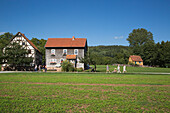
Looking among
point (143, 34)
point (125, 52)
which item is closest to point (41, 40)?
point (125, 52)

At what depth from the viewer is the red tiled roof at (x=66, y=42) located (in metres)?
45.2

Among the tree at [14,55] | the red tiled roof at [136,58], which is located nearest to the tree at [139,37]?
the red tiled roof at [136,58]

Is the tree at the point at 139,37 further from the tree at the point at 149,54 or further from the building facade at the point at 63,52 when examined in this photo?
the building facade at the point at 63,52

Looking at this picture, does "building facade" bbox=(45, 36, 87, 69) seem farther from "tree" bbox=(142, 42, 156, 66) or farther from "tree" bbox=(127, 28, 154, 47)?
"tree" bbox=(127, 28, 154, 47)

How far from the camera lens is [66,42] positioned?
46.6 m

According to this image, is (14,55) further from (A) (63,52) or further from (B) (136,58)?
(B) (136,58)

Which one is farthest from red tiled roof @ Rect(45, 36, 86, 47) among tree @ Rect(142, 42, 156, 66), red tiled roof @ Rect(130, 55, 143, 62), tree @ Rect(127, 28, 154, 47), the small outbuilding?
tree @ Rect(127, 28, 154, 47)

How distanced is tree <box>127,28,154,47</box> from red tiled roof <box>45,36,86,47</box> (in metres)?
48.2

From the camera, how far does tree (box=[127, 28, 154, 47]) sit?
8699cm

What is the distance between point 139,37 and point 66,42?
5191 cm

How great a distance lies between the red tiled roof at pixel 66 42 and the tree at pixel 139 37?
48200mm

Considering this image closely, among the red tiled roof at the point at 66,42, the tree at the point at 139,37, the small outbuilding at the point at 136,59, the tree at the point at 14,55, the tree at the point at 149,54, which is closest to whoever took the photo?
the tree at the point at 14,55

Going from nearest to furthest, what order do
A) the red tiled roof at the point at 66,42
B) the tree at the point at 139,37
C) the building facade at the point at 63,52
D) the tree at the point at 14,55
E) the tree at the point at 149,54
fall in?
the tree at the point at 14,55 < the building facade at the point at 63,52 < the red tiled roof at the point at 66,42 < the tree at the point at 149,54 < the tree at the point at 139,37

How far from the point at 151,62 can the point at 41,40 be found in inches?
1888
